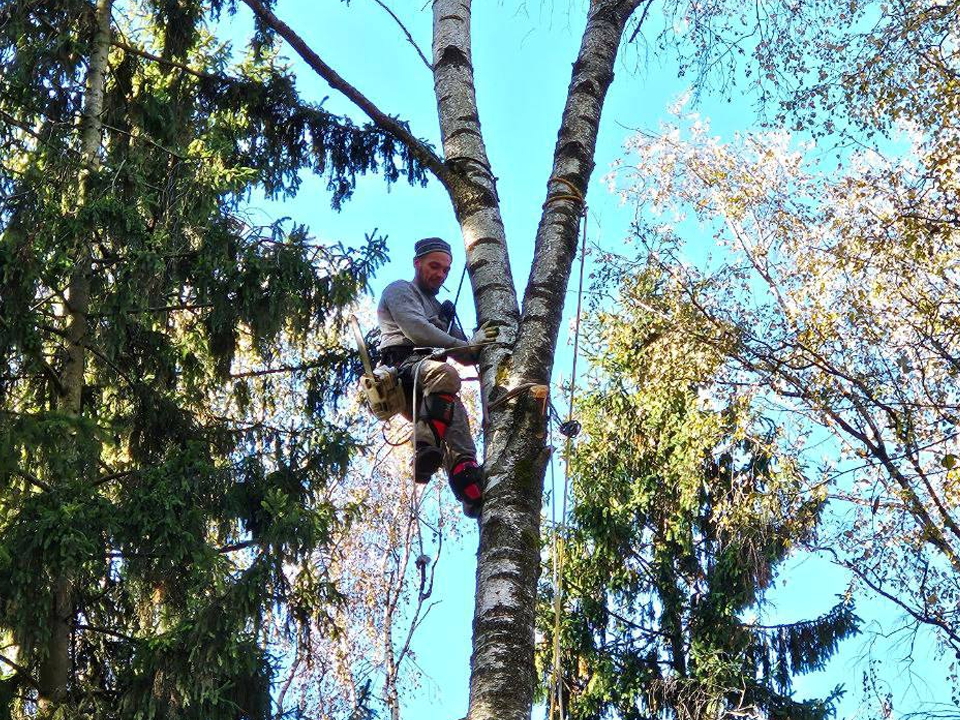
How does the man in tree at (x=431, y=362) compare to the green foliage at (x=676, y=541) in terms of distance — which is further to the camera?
the green foliage at (x=676, y=541)

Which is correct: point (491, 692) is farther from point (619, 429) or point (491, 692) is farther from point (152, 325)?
point (619, 429)

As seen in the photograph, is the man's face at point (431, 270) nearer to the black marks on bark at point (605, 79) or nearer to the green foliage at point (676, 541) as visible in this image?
the black marks on bark at point (605, 79)

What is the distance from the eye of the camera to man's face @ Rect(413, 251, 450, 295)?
675cm

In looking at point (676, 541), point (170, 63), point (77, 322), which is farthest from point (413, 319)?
point (676, 541)

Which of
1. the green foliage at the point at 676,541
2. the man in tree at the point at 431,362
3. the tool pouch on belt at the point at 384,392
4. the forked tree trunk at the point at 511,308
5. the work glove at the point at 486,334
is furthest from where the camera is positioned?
the green foliage at the point at 676,541

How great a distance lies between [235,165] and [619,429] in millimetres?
5325

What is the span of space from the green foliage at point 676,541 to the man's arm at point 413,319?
478cm

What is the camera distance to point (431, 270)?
6.76 m

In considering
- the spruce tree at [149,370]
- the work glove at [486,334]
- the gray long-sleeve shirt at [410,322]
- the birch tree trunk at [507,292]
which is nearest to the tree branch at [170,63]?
the spruce tree at [149,370]

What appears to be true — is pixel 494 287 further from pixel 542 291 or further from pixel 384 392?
pixel 384 392

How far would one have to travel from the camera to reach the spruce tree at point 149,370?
23.5ft

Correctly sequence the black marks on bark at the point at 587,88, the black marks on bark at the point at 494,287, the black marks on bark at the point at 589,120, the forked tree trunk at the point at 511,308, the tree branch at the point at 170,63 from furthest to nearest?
the tree branch at the point at 170,63
the black marks on bark at the point at 587,88
the black marks on bark at the point at 589,120
the black marks on bark at the point at 494,287
the forked tree trunk at the point at 511,308

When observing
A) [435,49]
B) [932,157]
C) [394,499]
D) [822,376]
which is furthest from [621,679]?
[435,49]

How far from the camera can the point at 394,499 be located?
15.1m
